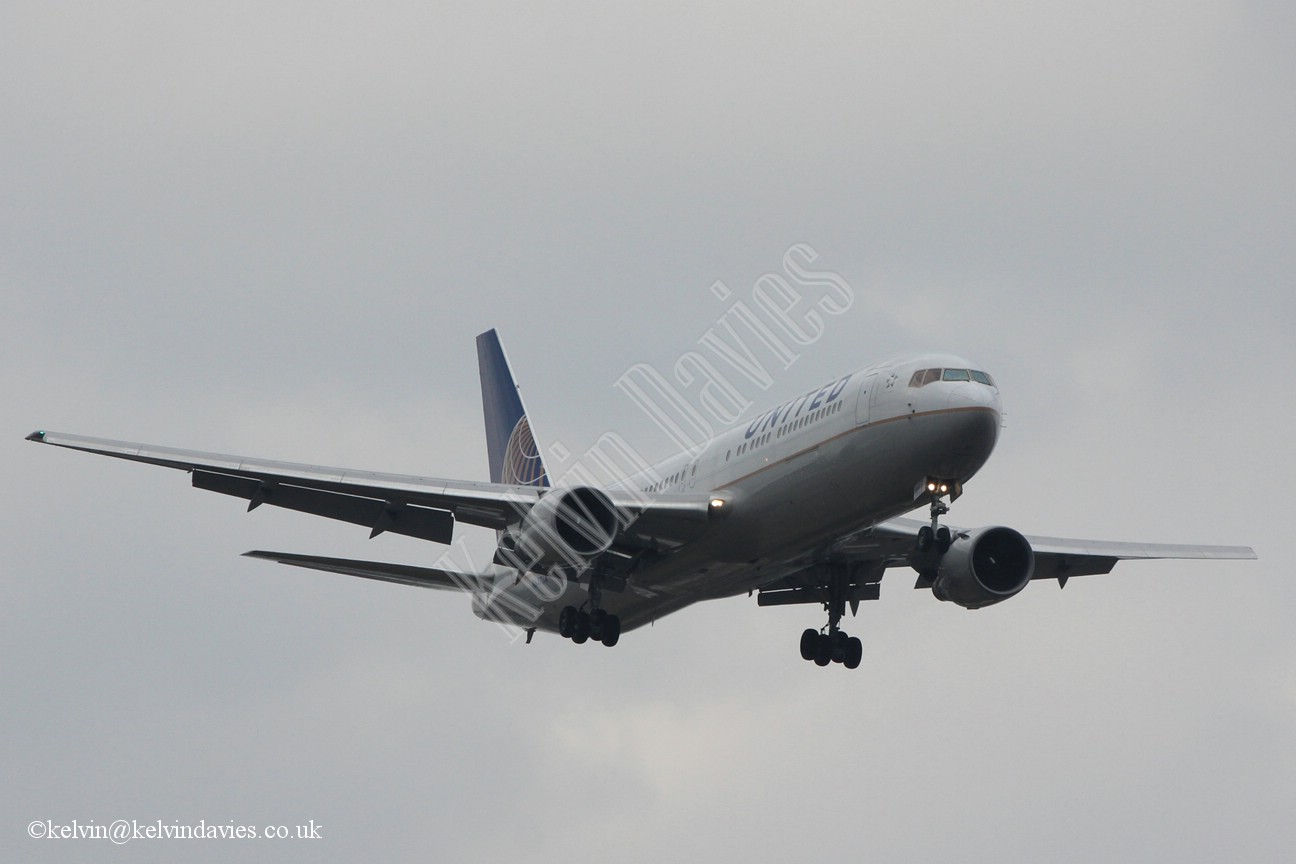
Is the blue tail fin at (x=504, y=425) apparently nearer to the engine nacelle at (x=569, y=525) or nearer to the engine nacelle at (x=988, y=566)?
the engine nacelle at (x=569, y=525)

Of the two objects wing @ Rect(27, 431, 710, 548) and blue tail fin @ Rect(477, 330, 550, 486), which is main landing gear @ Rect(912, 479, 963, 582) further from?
blue tail fin @ Rect(477, 330, 550, 486)

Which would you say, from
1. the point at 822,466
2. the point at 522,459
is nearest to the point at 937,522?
the point at 822,466

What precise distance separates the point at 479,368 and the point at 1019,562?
2026 centimetres

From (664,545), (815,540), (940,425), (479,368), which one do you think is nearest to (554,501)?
(664,545)

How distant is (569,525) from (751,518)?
343cm

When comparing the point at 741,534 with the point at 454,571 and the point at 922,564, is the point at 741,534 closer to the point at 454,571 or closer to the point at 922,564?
the point at 922,564

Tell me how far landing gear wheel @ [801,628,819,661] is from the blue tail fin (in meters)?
9.10

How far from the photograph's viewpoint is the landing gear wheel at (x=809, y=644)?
39000 millimetres

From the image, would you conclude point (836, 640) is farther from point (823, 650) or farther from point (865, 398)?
point (865, 398)

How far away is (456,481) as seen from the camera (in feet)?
117

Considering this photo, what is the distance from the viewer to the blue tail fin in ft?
153

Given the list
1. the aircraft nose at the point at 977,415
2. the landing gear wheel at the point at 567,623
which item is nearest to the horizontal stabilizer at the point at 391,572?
the landing gear wheel at the point at 567,623

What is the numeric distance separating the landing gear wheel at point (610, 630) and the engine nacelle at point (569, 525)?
311 cm

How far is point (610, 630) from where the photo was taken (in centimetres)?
3703
